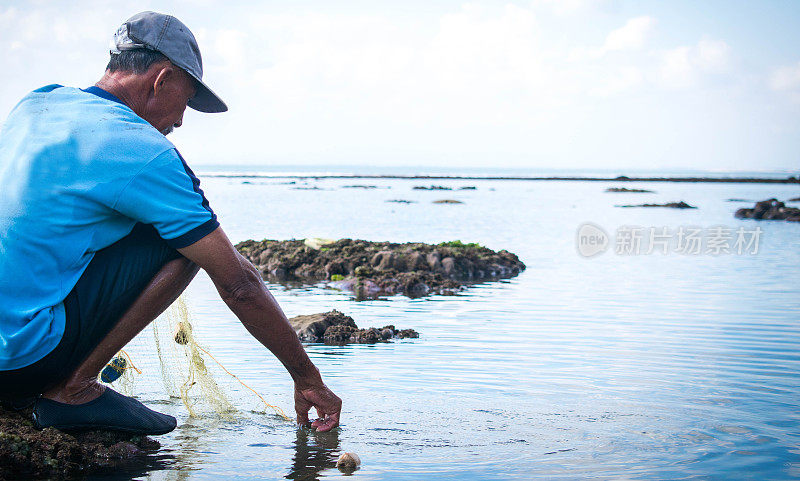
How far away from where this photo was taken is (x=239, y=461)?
152 inches

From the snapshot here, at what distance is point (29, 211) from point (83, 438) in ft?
3.96

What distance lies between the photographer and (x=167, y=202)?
277 centimetres

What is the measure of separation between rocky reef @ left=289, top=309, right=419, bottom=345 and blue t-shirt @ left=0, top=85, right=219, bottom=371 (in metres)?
4.99

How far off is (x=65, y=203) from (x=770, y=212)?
121 ft

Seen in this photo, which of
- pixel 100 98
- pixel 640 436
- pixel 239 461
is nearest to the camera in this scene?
pixel 100 98

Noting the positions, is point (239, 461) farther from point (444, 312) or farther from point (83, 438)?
point (444, 312)

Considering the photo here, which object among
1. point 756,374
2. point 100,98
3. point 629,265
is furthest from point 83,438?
point 629,265

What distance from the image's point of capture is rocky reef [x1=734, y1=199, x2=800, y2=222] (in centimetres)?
3412

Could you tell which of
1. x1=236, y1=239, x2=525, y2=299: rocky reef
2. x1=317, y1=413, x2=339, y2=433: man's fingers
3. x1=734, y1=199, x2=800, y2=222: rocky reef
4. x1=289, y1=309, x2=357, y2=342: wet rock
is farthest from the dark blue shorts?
x1=734, y1=199, x2=800, y2=222: rocky reef

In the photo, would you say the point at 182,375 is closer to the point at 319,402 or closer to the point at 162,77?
the point at 319,402

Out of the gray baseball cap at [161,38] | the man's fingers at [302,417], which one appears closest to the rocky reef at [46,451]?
the man's fingers at [302,417]

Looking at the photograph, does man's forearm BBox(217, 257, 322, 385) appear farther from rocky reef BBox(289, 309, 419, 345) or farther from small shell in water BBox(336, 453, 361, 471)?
rocky reef BBox(289, 309, 419, 345)

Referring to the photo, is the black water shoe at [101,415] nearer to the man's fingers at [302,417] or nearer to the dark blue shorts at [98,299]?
the dark blue shorts at [98,299]

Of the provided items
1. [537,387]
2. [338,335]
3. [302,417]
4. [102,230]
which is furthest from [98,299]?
[338,335]
